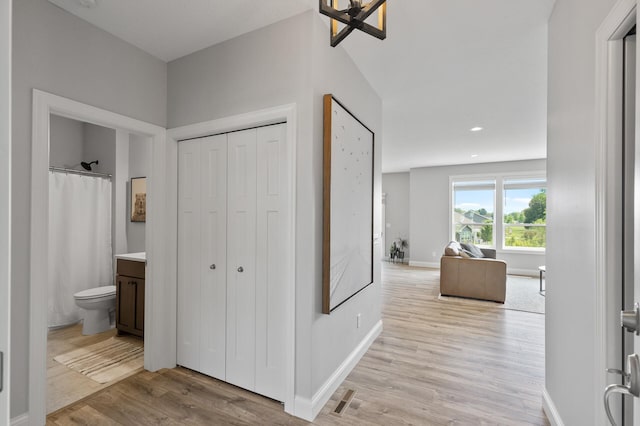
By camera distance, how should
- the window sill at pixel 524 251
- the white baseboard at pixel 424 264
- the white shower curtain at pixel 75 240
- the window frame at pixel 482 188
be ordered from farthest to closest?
the white baseboard at pixel 424 264 → the window frame at pixel 482 188 → the window sill at pixel 524 251 → the white shower curtain at pixel 75 240

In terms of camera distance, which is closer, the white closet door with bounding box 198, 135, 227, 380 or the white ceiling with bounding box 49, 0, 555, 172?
the white ceiling with bounding box 49, 0, 555, 172

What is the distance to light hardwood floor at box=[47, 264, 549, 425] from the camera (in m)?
1.90

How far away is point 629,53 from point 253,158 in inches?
78.4

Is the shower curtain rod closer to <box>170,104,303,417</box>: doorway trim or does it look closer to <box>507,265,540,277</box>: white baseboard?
<box>170,104,303,417</box>: doorway trim

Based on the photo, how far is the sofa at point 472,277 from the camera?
4.63 metres

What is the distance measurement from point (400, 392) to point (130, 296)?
269 cm

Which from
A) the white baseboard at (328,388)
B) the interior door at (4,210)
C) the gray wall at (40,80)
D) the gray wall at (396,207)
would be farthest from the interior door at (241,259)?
the gray wall at (396,207)

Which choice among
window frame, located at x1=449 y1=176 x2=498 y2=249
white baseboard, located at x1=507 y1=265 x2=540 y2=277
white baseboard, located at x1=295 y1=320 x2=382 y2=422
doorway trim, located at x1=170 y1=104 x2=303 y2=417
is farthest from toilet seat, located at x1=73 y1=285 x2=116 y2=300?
white baseboard, located at x1=507 y1=265 x2=540 y2=277

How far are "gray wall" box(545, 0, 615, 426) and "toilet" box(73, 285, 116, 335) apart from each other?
12.9ft

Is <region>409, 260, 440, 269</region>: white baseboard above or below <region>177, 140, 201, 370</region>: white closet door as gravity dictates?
below

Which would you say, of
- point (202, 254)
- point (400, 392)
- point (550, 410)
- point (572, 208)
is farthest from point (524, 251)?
point (202, 254)

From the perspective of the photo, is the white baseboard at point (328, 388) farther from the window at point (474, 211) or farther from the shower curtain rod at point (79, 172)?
the window at point (474, 211)

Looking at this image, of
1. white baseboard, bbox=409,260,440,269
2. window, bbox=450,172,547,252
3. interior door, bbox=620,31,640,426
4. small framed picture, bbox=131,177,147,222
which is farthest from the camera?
white baseboard, bbox=409,260,440,269

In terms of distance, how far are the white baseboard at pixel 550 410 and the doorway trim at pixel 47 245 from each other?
2753 mm
